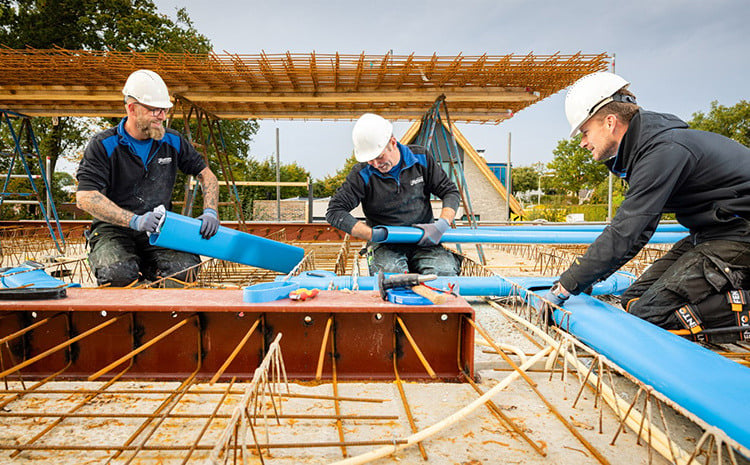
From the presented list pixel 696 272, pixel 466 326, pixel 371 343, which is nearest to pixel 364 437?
pixel 371 343

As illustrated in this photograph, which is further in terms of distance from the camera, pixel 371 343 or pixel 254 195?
pixel 254 195

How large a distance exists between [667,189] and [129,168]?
362 centimetres

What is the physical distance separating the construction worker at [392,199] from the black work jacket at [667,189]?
158 cm

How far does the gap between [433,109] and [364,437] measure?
554cm

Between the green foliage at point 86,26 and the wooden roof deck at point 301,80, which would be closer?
the wooden roof deck at point 301,80

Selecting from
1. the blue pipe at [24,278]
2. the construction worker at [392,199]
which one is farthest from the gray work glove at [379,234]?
the blue pipe at [24,278]

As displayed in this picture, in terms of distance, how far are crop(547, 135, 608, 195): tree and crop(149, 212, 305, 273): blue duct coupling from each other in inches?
1578

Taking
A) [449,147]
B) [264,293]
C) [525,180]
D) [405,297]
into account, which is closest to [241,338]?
[264,293]

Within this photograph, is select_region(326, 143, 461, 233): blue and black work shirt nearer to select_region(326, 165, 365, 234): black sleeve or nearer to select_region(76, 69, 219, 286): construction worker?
select_region(326, 165, 365, 234): black sleeve

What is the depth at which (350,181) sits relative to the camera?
3.61 m

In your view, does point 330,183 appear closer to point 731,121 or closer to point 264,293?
point 264,293

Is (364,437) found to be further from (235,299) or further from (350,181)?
(350,181)

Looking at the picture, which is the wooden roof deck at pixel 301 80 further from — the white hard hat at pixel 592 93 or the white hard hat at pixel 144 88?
the white hard hat at pixel 592 93

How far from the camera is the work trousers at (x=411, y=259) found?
348 centimetres
